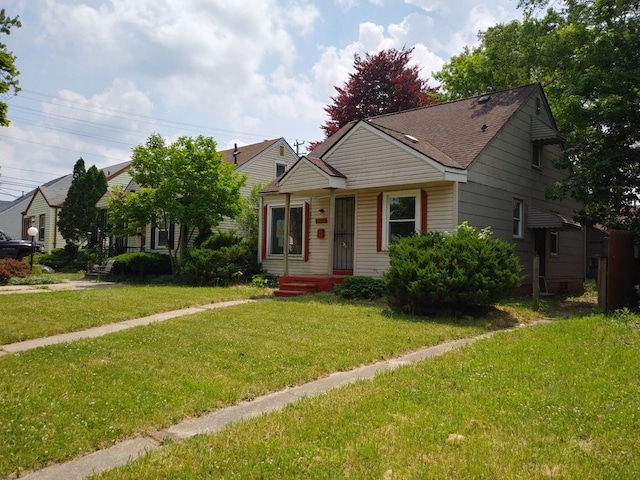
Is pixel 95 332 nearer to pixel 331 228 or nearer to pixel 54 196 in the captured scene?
pixel 331 228

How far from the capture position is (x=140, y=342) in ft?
22.8

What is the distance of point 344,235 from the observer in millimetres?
15812

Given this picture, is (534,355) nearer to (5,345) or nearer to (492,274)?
(492,274)

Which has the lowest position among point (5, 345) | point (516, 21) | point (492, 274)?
point (5, 345)

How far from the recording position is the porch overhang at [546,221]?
15062 mm

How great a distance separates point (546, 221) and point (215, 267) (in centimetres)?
1015

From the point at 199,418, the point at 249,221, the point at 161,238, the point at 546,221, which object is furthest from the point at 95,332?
the point at 161,238

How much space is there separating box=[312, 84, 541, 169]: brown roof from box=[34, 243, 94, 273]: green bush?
14.6 metres

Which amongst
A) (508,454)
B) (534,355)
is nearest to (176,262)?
(534,355)

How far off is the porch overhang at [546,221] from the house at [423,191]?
0.10 ft

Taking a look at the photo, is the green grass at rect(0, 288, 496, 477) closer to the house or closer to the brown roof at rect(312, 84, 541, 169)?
the house

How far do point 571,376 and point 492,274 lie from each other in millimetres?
4554

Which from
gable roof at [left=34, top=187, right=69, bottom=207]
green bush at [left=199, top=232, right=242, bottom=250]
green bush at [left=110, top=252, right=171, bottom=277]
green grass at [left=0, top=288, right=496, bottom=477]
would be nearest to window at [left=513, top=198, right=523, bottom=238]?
green grass at [left=0, top=288, right=496, bottom=477]

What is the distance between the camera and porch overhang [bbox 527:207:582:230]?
15.1 metres
